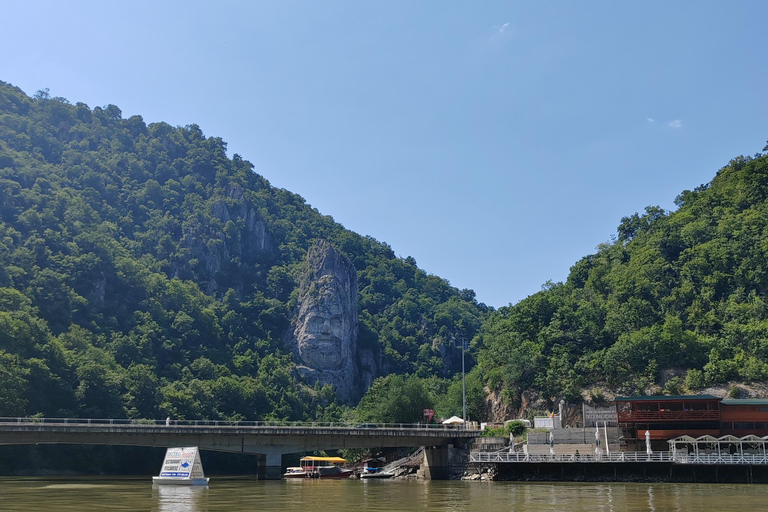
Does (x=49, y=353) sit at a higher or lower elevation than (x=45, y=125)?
lower

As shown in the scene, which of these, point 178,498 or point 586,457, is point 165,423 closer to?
point 178,498

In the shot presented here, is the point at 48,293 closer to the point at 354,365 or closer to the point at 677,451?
the point at 354,365

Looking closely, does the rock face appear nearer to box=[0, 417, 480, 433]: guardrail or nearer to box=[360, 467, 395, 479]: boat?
box=[0, 417, 480, 433]: guardrail

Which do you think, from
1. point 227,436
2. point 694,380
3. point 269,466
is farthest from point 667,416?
point 227,436

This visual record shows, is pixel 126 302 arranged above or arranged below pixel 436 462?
above

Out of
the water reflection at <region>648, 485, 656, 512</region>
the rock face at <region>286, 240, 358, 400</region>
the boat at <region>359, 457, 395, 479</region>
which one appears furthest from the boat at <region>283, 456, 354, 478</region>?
the rock face at <region>286, 240, 358, 400</region>

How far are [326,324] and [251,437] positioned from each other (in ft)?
305

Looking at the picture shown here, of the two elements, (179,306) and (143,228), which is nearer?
(179,306)

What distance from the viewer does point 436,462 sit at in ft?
261

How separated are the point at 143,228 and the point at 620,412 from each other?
14384 cm

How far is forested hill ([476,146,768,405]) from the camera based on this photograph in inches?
3600

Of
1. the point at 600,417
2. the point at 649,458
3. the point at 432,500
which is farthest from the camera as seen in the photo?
the point at 600,417

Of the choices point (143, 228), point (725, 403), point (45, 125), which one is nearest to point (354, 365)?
point (143, 228)

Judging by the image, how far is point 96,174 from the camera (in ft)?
605
